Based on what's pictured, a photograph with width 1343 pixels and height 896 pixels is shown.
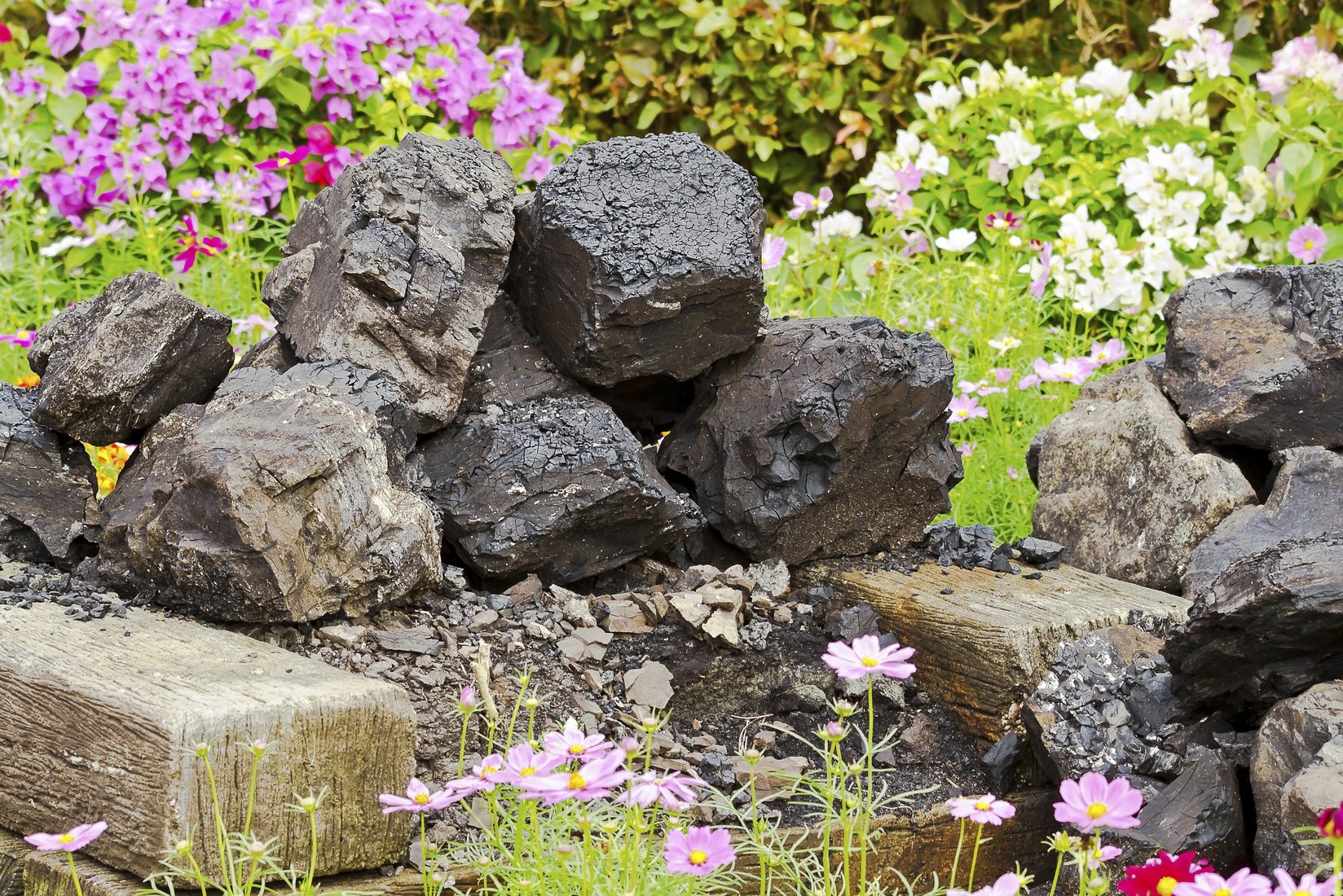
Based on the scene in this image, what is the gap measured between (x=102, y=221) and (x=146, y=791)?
3481mm

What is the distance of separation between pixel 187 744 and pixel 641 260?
3.96ft

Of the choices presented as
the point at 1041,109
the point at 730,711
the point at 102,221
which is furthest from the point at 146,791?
the point at 1041,109

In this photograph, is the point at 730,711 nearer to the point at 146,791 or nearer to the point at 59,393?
the point at 146,791

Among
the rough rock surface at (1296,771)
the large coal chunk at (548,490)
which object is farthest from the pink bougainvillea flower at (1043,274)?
the rough rock surface at (1296,771)

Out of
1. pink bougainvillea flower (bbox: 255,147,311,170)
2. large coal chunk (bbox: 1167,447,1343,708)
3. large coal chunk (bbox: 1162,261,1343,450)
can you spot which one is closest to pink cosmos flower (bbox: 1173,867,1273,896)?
large coal chunk (bbox: 1167,447,1343,708)

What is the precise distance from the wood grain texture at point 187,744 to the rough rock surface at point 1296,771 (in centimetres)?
121

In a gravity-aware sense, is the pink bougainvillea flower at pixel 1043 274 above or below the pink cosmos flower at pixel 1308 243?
below

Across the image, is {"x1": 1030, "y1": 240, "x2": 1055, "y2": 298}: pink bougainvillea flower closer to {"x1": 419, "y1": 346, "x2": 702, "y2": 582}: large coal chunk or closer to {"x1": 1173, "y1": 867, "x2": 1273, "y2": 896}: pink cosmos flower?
{"x1": 419, "y1": 346, "x2": 702, "y2": 582}: large coal chunk

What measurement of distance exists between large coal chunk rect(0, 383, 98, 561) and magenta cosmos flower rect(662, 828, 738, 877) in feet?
5.12

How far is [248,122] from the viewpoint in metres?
5.14

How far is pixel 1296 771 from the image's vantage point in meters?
2.04

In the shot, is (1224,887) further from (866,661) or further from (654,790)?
(654,790)

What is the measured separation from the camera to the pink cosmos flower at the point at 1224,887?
1339mm

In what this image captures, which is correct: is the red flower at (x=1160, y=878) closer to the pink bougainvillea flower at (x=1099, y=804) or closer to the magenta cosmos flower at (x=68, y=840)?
the pink bougainvillea flower at (x=1099, y=804)
